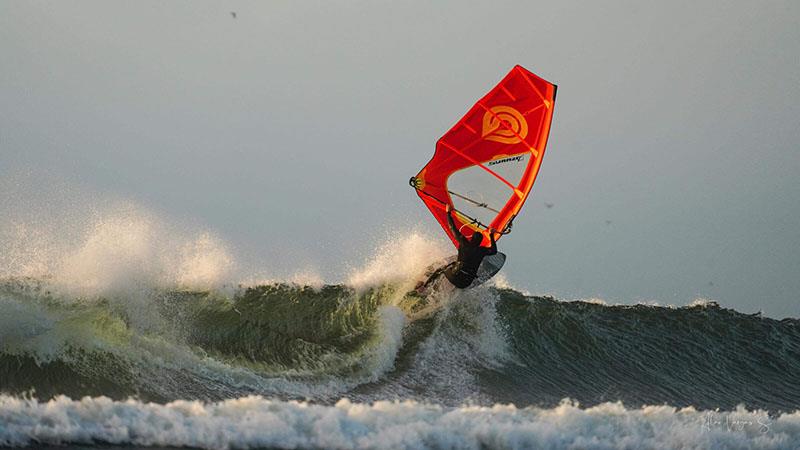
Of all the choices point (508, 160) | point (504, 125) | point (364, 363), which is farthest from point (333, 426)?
point (504, 125)

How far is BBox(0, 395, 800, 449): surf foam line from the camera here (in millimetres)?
5703

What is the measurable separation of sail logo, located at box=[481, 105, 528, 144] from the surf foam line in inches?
195

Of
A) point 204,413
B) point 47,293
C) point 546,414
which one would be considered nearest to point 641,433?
point 546,414

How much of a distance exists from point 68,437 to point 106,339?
288 centimetres

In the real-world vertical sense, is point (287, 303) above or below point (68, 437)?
above

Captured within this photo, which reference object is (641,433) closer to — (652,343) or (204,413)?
(204,413)

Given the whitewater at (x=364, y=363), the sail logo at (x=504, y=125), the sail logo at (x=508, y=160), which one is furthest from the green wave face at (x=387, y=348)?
the sail logo at (x=504, y=125)

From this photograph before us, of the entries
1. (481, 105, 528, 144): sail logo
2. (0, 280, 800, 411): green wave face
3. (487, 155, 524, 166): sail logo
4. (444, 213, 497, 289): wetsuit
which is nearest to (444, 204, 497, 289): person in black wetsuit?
(444, 213, 497, 289): wetsuit

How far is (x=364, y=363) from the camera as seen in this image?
9469 millimetres

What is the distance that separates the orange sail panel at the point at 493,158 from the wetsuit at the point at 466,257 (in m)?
0.61

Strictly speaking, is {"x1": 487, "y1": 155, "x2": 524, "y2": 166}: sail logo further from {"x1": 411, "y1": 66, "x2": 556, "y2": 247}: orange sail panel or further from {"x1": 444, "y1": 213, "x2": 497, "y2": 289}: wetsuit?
{"x1": 444, "y1": 213, "x2": 497, "y2": 289}: wetsuit

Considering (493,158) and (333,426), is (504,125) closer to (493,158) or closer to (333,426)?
(493,158)

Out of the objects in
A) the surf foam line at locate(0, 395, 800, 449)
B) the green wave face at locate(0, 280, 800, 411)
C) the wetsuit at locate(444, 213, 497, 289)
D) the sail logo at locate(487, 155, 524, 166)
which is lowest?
the surf foam line at locate(0, 395, 800, 449)

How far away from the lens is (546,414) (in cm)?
755
